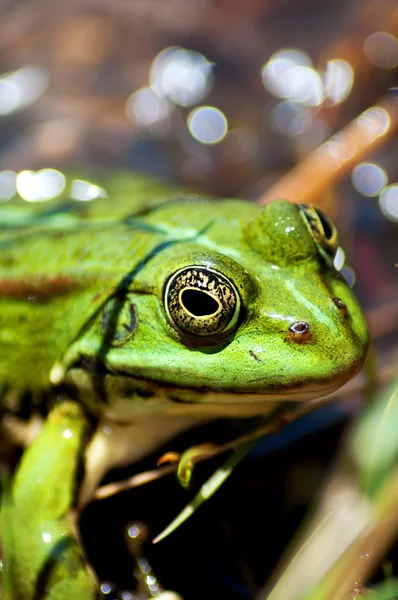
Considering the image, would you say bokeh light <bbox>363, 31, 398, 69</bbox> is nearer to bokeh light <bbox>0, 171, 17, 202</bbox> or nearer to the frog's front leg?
bokeh light <bbox>0, 171, 17, 202</bbox>

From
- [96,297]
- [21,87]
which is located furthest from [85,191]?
[21,87]

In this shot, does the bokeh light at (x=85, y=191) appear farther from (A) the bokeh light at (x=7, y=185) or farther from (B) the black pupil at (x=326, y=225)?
(B) the black pupil at (x=326, y=225)

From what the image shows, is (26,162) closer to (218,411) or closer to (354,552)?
(218,411)

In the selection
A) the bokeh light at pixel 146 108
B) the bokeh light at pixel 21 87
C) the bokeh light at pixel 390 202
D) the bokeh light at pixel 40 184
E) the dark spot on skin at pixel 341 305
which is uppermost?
the bokeh light at pixel 21 87

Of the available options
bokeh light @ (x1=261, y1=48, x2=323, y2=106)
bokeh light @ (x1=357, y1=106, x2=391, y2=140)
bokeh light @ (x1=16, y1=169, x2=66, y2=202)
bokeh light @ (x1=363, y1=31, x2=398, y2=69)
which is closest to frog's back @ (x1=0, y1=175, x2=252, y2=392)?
bokeh light @ (x1=16, y1=169, x2=66, y2=202)

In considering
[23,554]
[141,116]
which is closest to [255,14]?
[141,116]

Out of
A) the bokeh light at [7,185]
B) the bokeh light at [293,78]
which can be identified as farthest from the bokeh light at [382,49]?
the bokeh light at [7,185]
